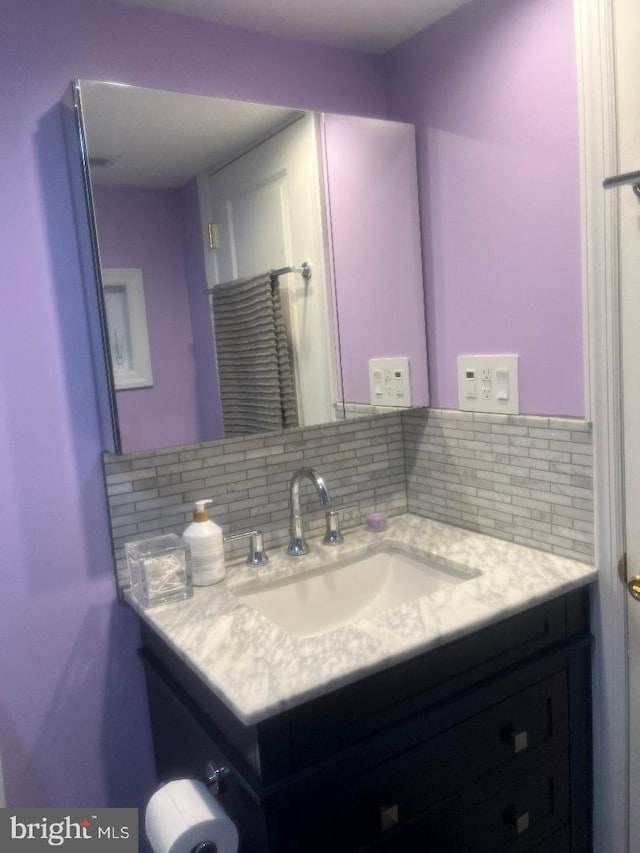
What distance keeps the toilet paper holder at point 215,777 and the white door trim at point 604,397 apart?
0.82m

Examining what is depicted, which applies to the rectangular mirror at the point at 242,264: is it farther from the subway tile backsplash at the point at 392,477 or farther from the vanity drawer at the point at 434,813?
the vanity drawer at the point at 434,813

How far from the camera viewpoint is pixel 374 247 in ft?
5.29

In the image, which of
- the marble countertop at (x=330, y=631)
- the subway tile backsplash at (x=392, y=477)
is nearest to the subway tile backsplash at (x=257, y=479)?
the subway tile backsplash at (x=392, y=477)

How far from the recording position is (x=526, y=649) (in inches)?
50.5

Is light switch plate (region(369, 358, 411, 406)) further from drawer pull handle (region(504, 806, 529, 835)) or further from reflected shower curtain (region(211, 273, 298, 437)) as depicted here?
drawer pull handle (region(504, 806, 529, 835))

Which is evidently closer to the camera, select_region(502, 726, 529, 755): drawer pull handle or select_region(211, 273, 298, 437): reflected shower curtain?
select_region(502, 726, 529, 755): drawer pull handle

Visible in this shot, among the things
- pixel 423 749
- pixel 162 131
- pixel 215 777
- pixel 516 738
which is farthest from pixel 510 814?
pixel 162 131

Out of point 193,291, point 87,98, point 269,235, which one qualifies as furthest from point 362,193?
point 87,98

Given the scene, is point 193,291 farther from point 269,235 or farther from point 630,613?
point 630,613

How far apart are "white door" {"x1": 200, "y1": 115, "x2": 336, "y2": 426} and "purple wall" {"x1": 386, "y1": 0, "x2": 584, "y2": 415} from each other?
0.29 metres

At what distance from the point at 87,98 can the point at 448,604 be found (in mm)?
1169

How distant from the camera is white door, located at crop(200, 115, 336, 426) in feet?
4.64

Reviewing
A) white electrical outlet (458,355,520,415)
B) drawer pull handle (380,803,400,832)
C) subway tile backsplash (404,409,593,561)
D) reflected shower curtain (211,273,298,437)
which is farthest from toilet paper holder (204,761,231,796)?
white electrical outlet (458,355,520,415)

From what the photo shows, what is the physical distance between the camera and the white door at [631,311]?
1.16 meters
